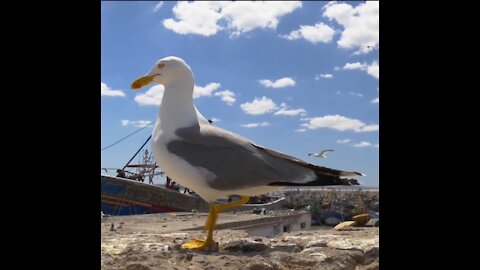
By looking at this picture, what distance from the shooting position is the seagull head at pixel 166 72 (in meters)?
4.84

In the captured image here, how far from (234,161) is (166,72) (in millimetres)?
1340

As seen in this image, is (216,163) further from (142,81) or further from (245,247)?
(142,81)

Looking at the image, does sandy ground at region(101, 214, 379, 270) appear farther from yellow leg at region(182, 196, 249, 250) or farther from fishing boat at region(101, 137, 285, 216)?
fishing boat at region(101, 137, 285, 216)

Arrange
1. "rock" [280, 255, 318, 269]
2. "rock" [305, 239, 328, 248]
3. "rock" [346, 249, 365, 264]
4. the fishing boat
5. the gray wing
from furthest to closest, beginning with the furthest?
1. the fishing boat
2. "rock" [305, 239, 328, 248]
3. the gray wing
4. "rock" [346, 249, 365, 264]
5. "rock" [280, 255, 318, 269]

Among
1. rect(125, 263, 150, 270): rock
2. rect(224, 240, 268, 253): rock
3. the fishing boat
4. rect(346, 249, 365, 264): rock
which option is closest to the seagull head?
rect(224, 240, 268, 253): rock

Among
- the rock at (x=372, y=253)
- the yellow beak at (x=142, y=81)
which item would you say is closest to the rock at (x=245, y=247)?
the rock at (x=372, y=253)

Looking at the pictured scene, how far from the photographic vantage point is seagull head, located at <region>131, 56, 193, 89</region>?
15.9 ft

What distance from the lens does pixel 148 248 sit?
4449 millimetres

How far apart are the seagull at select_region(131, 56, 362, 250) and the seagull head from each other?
26 centimetres

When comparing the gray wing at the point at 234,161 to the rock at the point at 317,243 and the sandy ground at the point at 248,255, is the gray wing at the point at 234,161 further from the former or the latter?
the rock at the point at 317,243

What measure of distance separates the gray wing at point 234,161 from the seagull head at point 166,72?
2.26ft

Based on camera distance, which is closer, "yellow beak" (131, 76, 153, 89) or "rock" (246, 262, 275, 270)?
"rock" (246, 262, 275, 270)
